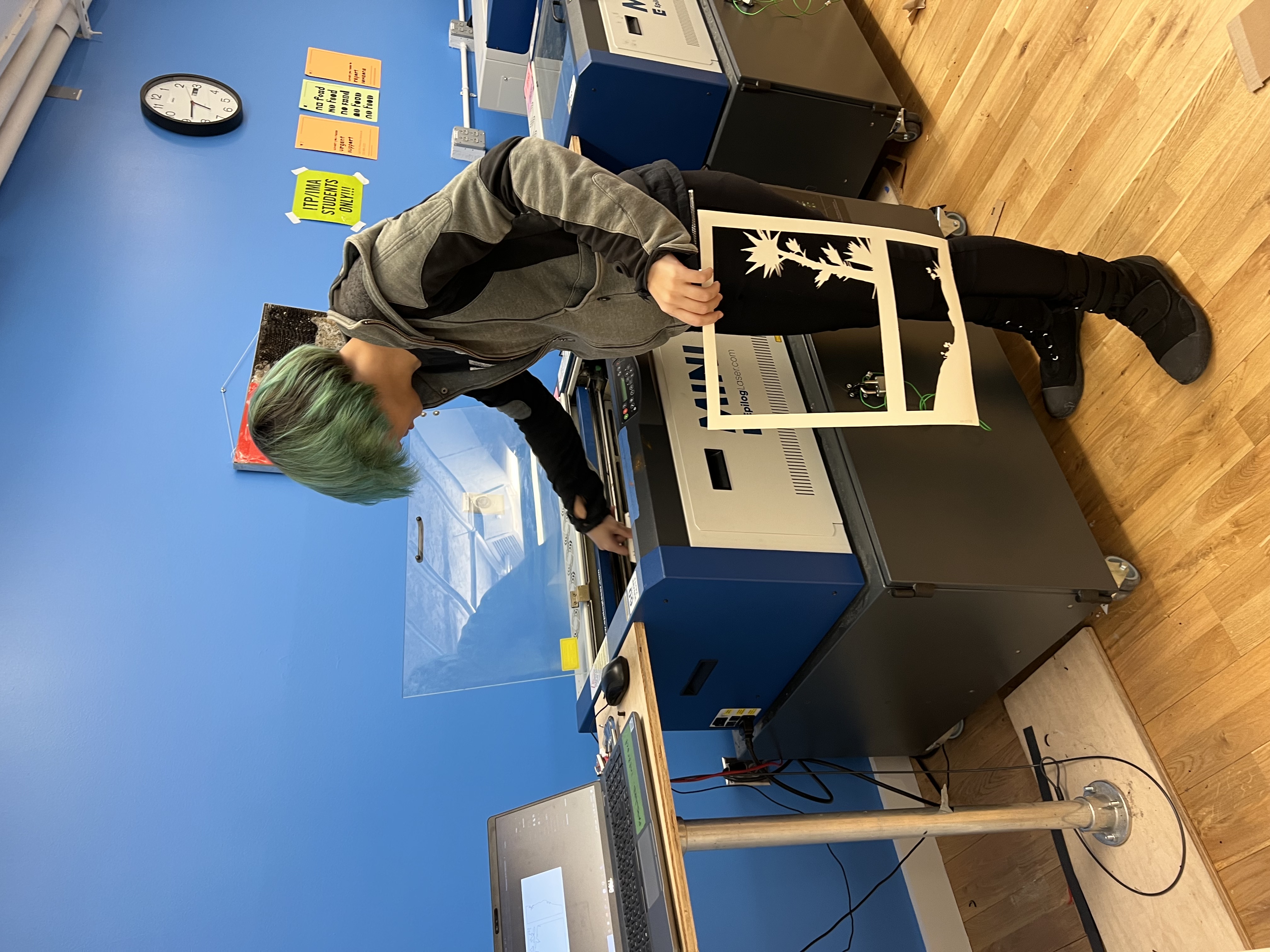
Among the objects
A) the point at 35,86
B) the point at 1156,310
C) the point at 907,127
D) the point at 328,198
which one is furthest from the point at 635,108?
the point at 35,86

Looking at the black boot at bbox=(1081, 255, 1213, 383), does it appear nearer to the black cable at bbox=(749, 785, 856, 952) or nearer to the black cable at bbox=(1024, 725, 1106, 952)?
the black cable at bbox=(1024, 725, 1106, 952)

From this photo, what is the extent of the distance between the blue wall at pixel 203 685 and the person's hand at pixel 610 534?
2.03 ft

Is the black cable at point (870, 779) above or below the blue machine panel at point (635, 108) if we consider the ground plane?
below

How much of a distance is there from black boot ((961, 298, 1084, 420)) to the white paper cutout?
0.21 meters

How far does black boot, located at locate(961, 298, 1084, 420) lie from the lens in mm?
1441

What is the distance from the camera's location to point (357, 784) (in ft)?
5.76

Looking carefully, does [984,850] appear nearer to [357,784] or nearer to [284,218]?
[357,784]

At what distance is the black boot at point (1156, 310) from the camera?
4.30 feet

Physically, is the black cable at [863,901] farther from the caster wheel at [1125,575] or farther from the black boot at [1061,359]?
the black boot at [1061,359]

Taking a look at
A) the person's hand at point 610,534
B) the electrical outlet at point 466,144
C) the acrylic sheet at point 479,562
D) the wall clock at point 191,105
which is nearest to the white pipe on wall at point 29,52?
the wall clock at point 191,105

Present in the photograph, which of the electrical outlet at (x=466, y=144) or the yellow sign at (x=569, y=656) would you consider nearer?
the yellow sign at (x=569, y=656)

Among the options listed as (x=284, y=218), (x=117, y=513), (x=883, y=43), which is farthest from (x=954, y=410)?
(x=284, y=218)

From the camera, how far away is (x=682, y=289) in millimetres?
952

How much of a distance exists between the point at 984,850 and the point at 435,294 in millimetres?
1620
